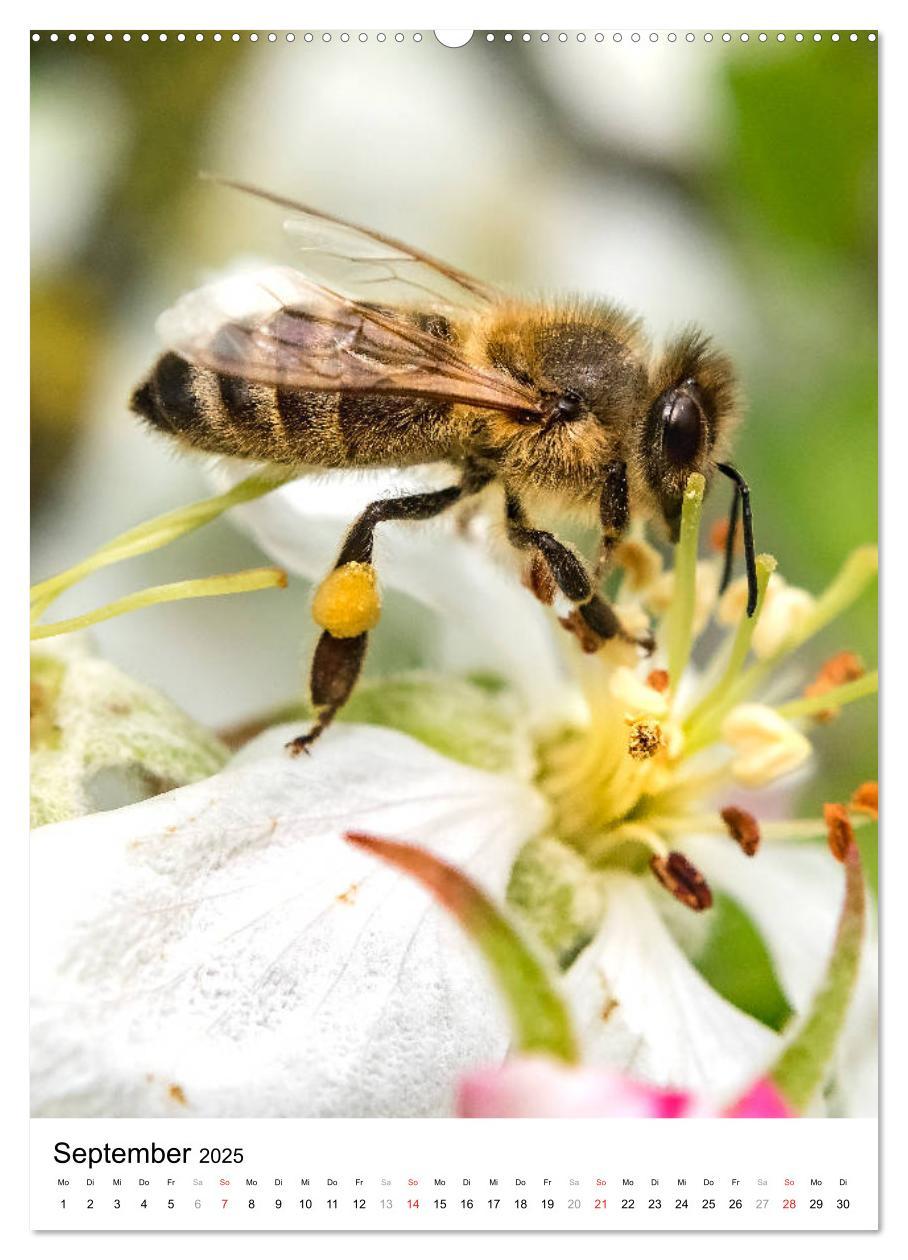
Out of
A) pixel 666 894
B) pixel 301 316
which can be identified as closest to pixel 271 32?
pixel 301 316

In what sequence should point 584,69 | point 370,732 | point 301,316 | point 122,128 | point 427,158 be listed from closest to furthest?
point 301,316 → point 370,732 → point 584,69 → point 122,128 → point 427,158

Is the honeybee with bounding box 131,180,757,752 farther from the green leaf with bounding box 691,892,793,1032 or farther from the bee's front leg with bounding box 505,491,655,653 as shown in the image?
the green leaf with bounding box 691,892,793,1032

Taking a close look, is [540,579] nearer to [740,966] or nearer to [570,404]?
[570,404]

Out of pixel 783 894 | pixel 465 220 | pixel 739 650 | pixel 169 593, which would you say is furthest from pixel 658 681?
pixel 465 220

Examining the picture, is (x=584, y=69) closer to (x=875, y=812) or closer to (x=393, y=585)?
(x=393, y=585)

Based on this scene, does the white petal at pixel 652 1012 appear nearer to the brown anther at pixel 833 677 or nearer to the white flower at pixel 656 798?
the white flower at pixel 656 798

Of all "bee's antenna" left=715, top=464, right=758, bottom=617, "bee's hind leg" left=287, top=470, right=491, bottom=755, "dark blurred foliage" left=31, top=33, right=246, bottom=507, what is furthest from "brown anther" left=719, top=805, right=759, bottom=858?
"dark blurred foliage" left=31, top=33, right=246, bottom=507
